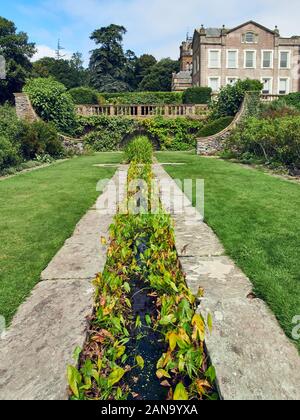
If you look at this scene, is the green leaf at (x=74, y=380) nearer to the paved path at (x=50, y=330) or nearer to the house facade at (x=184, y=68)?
the paved path at (x=50, y=330)

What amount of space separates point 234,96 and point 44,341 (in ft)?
70.5

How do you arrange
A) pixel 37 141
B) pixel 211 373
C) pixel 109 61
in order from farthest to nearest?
1. pixel 109 61
2. pixel 37 141
3. pixel 211 373

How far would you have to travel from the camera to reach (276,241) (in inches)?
166

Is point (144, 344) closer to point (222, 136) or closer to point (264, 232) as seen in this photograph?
point (264, 232)

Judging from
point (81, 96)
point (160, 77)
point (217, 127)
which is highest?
point (160, 77)

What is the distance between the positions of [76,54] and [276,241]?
10323cm

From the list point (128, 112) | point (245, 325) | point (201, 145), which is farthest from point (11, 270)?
point (128, 112)

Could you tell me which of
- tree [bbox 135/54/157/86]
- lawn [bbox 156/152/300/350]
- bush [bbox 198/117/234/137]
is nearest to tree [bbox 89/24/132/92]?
tree [bbox 135/54/157/86]

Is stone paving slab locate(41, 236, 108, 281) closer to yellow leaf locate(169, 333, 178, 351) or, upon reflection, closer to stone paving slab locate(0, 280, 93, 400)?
stone paving slab locate(0, 280, 93, 400)

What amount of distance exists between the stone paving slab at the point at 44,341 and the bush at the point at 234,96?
2021 cm

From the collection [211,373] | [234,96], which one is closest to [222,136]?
[234,96]

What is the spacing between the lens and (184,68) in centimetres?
5972

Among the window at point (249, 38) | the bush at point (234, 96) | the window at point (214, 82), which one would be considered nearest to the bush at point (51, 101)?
the bush at point (234, 96)
